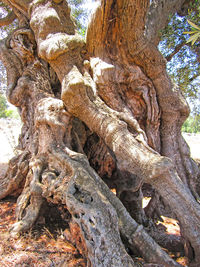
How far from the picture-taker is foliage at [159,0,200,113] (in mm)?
4809

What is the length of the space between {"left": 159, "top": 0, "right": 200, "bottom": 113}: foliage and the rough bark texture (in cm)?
72

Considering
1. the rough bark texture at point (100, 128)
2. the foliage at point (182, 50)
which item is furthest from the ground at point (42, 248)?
the foliage at point (182, 50)

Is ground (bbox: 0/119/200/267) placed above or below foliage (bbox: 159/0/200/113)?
below

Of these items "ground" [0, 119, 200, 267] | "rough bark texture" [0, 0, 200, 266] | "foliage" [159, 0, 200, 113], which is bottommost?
"ground" [0, 119, 200, 267]

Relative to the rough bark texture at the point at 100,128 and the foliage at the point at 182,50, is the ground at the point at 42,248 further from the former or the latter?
the foliage at the point at 182,50

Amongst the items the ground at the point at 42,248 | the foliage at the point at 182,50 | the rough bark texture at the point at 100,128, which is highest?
the foliage at the point at 182,50

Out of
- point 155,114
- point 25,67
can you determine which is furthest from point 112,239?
point 25,67

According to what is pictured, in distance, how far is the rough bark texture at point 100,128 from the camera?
2.24 meters

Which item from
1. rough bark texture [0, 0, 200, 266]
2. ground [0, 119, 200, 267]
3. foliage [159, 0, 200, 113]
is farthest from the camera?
foliage [159, 0, 200, 113]

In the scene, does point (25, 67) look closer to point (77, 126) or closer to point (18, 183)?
point (77, 126)

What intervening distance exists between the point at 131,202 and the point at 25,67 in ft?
13.5

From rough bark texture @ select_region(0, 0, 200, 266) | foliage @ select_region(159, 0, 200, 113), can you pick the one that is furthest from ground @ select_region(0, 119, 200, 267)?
foliage @ select_region(159, 0, 200, 113)

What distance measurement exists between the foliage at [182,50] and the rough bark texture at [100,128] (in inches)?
28.3

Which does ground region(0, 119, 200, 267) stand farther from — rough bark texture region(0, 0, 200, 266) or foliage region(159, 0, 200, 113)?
foliage region(159, 0, 200, 113)
